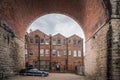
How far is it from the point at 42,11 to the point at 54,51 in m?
26.0

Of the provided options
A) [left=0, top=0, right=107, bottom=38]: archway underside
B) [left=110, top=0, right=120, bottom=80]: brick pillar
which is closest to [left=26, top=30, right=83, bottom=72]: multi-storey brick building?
[left=0, top=0, right=107, bottom=38]: archway underside

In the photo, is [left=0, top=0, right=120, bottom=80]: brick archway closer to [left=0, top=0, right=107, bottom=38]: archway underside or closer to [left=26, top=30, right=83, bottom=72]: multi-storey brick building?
[left=0, top=0, right=107, bottom=38]: archway underside

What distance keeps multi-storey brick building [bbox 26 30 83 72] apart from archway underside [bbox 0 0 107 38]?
80.5 feet

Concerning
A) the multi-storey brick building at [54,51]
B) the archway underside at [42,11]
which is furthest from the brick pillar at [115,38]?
the multi-storey brick building at [54,51]

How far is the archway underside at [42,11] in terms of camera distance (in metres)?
14.9

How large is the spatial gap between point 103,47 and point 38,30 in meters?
36.4

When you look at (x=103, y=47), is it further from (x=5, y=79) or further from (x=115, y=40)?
(x=5, y=79)

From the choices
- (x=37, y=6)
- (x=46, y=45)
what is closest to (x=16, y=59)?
(x=37, y=6)

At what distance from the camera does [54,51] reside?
47.0m

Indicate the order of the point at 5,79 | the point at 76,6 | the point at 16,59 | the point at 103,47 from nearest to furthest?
the point at 103,47
the point at 5,79
the point at 16,59
the point at 76,6

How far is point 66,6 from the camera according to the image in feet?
66.9

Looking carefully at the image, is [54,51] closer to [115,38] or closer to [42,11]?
[42,11]

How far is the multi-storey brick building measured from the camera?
45500 mm

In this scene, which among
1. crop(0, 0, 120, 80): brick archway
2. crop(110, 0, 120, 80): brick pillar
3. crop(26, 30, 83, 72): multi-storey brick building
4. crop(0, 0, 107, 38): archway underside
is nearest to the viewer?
crop(110, 0, 120, 80): brick pillar
